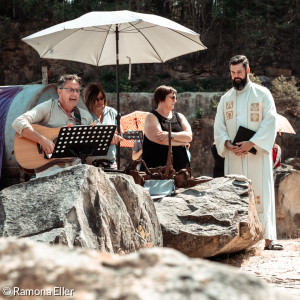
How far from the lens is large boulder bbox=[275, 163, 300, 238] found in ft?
30.6

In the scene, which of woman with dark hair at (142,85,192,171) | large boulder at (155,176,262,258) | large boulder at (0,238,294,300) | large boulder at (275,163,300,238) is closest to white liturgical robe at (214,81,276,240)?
woman with dark hair at (142,85,192,171)

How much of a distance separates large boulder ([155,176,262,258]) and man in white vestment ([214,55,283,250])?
933mm

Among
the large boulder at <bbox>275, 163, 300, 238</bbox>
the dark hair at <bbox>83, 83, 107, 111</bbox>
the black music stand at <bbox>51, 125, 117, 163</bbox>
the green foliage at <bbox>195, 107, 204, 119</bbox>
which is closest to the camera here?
the black music stand at <bbox>51, 125, 117, 163</bbox>

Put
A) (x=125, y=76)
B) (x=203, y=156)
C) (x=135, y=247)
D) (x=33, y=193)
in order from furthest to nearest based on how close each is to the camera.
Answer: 1. (x=125, y=76)
2. (x=203, y=156)
3. (x=135, y=247)
4. (x=33, y=193)

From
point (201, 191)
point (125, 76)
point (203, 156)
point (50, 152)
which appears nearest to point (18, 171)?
point (50, 152)

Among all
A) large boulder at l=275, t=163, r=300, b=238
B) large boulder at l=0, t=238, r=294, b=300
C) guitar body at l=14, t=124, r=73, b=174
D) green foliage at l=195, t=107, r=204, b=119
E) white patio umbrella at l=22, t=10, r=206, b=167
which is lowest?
large boulder at l=275, t=163, r=300, b=238

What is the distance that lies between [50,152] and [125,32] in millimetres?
2946

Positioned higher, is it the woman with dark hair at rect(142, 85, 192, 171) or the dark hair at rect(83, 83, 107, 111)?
the dark hair at rect(83, 83, 107, 111)

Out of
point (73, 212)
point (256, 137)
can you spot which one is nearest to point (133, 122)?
point (256, 137)

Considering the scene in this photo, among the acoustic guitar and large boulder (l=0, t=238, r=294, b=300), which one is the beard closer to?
the acoustic guitar

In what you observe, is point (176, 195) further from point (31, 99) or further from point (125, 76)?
point (125, 76)

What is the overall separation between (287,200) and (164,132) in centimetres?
372

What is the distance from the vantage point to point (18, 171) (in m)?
7.88

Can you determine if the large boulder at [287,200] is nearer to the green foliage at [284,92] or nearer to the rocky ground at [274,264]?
the rocky ground at [274,264]
